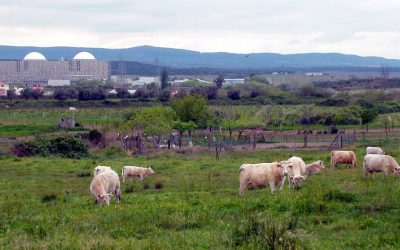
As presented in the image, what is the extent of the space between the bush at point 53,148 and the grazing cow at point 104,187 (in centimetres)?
2281

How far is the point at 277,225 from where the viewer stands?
497 inches

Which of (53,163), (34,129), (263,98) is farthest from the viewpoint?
(263,98)

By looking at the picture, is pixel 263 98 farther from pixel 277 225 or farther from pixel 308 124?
pixel 277 225

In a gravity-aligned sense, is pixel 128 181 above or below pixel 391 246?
below

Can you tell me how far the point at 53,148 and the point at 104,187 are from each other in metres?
24.8

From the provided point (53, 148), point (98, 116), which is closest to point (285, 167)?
point (53, 148)

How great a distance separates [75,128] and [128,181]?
34.7 metres

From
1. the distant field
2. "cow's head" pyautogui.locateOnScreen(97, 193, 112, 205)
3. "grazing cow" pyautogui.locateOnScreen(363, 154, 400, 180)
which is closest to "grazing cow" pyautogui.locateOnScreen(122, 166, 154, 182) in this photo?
"cow's head" pyautogui.locateOnScreen(97, 193, 112, 205)

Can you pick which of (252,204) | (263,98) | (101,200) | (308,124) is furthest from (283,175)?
(263,98)

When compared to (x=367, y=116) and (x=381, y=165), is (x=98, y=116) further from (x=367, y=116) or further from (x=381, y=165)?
(x=381, y=165)

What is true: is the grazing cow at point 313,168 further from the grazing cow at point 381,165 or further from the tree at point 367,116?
the tree at point 367,116

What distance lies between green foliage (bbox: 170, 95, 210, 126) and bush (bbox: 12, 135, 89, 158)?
65.6 ft

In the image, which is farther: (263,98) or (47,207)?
(263,98)

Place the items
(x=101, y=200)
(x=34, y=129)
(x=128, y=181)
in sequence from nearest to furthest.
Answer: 1. (x=101, y=200)
2. (x=128, y=181)
3. (x=34, y=129)
